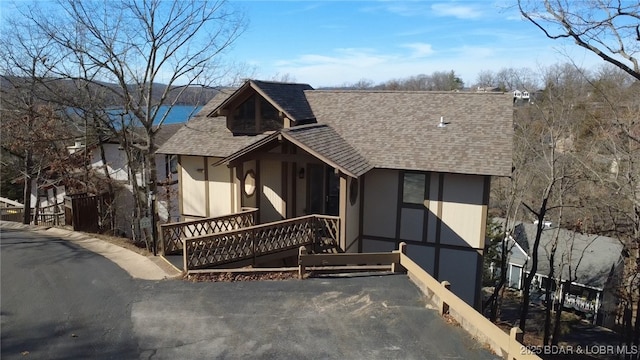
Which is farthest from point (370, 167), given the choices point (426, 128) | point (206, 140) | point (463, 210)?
point (206, 140)

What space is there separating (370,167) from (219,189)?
6.02 meters

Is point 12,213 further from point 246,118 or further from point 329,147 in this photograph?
point 329,147

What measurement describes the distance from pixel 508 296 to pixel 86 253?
2689cm

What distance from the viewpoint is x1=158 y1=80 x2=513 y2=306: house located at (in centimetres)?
1434

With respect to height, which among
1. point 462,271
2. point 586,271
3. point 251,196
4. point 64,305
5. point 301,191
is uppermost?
point 301,191

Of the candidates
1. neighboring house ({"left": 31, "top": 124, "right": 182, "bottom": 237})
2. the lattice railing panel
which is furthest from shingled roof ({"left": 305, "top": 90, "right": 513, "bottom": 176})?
neighboring house ({"left": 31, "top": 124, "right": 182, "bottom": 237})

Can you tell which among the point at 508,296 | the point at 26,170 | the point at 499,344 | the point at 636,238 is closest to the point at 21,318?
the point at 499,344

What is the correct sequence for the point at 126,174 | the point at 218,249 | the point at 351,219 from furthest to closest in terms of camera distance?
the point at 126,174 < the point at 351,219 < the point at 218,249

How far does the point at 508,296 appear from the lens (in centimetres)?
3045

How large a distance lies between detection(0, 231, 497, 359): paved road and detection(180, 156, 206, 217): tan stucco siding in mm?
5130

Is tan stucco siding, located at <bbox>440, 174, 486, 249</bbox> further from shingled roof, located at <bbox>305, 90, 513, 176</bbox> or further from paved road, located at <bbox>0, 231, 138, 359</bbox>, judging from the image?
paved road, located at <bbox>0, 231, 138, 359</bbox>

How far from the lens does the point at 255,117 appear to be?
1659 centimetres

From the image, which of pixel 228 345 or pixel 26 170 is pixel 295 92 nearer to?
pixel 228 345

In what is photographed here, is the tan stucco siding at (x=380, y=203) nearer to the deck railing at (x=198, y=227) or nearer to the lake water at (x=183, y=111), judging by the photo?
the deck railing at (x=198, y=227)
